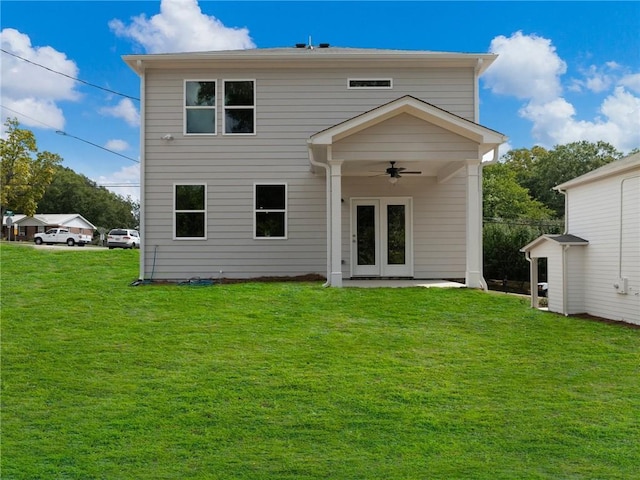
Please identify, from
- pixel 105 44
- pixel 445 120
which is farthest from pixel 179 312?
pixel 105 44

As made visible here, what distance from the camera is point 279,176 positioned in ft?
43.2

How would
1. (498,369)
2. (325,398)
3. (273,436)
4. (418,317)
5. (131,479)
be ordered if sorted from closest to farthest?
(131,479) → (273,436) → (325,398) → (498,369) → (418,317)

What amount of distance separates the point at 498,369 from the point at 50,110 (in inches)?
1482

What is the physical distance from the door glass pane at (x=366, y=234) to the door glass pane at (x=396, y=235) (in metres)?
0.38

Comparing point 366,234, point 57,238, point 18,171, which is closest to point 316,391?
point 366,234

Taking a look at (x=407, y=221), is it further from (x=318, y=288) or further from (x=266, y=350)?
(x=266, y=350)

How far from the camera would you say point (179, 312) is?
8.93m

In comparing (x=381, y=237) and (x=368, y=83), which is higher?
(x=368, y=83)

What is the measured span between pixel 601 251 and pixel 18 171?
144ft

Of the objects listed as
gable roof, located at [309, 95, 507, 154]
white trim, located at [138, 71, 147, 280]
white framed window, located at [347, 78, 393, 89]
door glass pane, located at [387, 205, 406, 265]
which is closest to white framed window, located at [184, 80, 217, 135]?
white trim, located at [138, 71, 147, 280]

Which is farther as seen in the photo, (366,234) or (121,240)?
(121,240)

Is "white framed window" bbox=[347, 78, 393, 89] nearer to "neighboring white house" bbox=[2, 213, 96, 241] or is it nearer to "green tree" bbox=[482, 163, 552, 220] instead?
"green tree" bbox=[482, 163, 552, 220]

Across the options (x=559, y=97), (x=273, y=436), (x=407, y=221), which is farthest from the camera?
(x=559, y=97)

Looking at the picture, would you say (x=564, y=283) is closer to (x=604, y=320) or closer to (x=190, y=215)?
(x=604, y=320)
